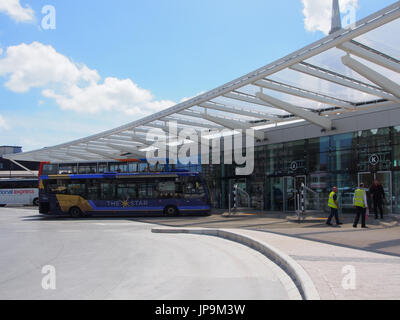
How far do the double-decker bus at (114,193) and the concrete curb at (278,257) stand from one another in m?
8.98

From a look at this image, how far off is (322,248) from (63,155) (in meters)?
37.1

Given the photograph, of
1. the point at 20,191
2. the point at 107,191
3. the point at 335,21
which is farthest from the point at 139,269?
the point at 20,191

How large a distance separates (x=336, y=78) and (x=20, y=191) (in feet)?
119

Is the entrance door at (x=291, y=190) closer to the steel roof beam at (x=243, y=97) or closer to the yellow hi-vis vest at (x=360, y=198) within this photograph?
the steel roof beam at (x=243, y=97)

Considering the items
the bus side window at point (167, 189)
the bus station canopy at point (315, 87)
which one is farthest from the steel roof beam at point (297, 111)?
the bus side window at point (167, 189)

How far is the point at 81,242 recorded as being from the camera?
13078 millimetres

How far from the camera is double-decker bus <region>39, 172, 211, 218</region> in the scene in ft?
82.4

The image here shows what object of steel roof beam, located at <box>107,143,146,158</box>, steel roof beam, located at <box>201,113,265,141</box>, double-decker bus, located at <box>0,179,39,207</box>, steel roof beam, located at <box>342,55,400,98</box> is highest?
steel roof beam, located at <box>342,55,400,98</box>

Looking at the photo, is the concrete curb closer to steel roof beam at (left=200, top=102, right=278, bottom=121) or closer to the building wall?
the building wall

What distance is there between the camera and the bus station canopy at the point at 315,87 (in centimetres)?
1384

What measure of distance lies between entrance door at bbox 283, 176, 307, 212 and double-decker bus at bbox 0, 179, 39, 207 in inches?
1104

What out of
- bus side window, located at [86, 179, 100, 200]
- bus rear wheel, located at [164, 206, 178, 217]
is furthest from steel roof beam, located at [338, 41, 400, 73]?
bus side window, located at [86, 179, 100, 200]

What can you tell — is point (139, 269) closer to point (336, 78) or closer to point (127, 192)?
point (336, 78)

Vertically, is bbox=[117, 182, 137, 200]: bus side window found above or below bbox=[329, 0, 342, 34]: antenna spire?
below
